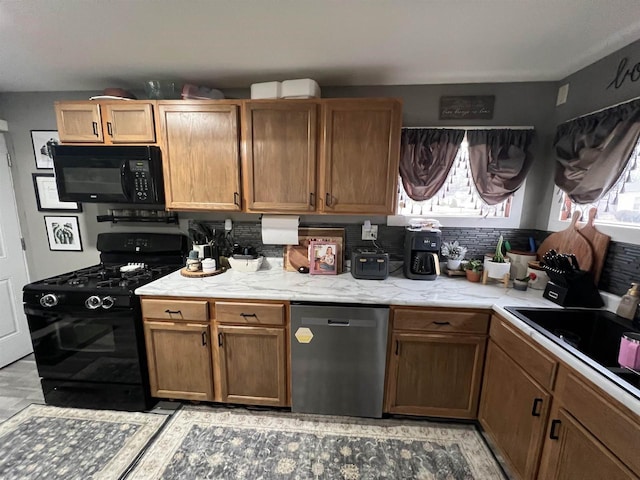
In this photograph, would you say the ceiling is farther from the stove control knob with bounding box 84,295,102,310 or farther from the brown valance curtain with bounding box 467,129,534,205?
the stove control knob with bounding box 84,295,102,310

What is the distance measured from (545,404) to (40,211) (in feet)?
12.8

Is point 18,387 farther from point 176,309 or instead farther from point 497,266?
point 497,266

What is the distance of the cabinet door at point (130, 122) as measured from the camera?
6.31ft

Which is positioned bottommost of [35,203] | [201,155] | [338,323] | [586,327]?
[338,323]

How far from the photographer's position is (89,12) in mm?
1290

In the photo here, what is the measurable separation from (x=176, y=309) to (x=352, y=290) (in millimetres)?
1152

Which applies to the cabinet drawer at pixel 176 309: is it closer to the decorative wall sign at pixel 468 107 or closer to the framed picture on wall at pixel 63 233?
the framed picture on wall at pixel 63 233

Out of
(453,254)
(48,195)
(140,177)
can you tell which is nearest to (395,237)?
(453,254)

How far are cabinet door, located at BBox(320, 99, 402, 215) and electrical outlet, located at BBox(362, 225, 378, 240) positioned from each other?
30 centimetres

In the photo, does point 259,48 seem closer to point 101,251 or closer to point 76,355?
point 101,251

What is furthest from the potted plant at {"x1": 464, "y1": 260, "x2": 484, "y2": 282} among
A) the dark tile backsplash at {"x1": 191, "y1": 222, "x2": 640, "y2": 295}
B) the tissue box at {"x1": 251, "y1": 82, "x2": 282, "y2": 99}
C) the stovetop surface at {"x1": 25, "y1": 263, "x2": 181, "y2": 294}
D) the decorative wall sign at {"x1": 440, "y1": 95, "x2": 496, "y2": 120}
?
the stovetop surface at {"x1": 25, "y1": 263, "x2": 181, "y2": 294}

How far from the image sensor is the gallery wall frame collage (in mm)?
2359

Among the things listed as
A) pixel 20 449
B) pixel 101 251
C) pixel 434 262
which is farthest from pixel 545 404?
pixel 101 251

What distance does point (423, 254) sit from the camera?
1.97m
